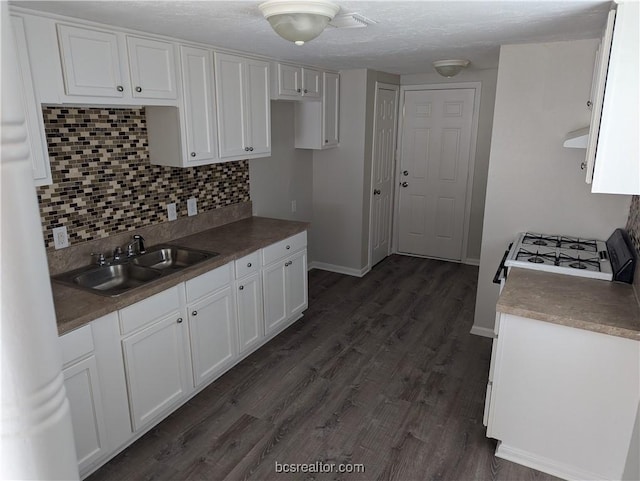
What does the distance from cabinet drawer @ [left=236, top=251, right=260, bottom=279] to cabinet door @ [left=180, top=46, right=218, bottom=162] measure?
0.72m

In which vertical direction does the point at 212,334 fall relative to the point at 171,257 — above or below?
below

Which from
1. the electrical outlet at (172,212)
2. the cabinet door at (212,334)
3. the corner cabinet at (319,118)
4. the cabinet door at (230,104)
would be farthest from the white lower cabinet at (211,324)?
the corner cabinet at (319,118)

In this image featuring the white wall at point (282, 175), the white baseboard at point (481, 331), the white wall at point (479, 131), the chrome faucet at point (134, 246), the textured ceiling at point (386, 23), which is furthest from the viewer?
the white wall at point (479, 131)

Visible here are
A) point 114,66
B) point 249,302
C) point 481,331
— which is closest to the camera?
point 114,66

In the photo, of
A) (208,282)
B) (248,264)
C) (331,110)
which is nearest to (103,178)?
(208,282)

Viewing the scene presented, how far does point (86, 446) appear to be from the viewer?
2.11m

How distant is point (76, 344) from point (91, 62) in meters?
1.35

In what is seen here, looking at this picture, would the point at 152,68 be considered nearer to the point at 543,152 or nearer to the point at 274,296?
the point at 274,296

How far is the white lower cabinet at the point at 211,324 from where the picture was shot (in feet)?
8.85

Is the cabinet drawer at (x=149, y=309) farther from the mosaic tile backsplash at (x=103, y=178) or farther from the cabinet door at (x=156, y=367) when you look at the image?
the mosaic tile backsplash at (x=103, y=178)

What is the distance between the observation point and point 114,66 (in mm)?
2334

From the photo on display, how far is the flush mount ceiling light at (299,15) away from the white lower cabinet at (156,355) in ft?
4.82

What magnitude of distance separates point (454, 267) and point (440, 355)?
6.89ft

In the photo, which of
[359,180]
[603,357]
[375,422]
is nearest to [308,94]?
[359,180]
